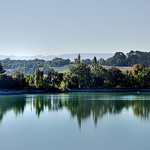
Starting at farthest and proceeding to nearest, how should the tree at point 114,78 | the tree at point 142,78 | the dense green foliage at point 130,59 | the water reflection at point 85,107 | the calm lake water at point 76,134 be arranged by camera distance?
the dense green foliage at point 130,59, the tree at point 114,78, the tree at point 142,78, the water reflection at point 85,107, the calm lake water at point 76,134

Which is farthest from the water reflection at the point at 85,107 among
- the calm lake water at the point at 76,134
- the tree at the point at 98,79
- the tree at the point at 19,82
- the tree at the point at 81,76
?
the tree at the point at 98,79

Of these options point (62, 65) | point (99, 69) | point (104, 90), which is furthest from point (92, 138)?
point (62, 65)

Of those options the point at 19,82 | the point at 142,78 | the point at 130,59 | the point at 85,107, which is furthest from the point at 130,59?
the point at 85,107

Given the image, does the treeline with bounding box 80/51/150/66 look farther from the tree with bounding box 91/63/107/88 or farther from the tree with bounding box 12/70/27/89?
the tree with bounding box 12/70/27/89

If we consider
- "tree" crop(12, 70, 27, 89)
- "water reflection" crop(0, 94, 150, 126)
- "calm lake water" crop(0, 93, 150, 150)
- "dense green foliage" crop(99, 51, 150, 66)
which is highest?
"dense green foliage" crop(99, 51, 150, 66)

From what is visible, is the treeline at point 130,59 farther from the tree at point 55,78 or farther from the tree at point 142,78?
the tree at point 55,78

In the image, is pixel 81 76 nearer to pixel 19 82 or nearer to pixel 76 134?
pixel 19 82

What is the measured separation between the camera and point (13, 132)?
68.2 ft

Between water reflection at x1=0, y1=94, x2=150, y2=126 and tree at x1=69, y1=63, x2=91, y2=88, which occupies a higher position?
tree at x1=69, y1=63, x2=91, y2=88

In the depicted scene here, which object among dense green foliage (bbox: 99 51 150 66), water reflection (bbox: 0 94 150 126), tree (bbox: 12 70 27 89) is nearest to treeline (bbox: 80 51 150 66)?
dense green foliage (bbox: 99 51 150 66)

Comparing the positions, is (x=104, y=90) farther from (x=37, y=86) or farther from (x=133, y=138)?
(x=133, y=138)

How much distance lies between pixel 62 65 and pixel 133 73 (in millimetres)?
101101

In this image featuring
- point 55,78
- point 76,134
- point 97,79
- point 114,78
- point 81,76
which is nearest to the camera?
point 76,134

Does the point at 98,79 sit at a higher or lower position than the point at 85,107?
higher
